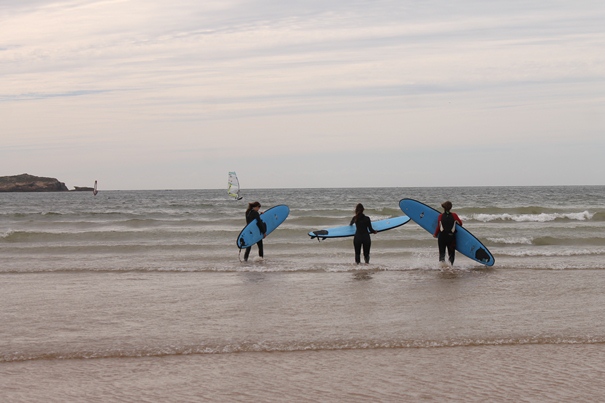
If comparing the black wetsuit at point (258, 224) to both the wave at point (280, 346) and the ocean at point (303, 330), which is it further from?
the wave at point (280, 346)

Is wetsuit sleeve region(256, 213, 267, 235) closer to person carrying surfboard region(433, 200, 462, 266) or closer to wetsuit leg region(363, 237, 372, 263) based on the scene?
wetsuit leg region(363, 237, 372, 263)

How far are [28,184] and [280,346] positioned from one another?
12887 centimetres

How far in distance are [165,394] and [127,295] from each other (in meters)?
5.02

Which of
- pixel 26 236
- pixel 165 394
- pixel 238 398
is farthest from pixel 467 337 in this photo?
pixel 26 236

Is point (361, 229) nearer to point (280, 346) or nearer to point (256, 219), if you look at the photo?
point (256, 219)

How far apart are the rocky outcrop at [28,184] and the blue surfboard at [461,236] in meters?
120

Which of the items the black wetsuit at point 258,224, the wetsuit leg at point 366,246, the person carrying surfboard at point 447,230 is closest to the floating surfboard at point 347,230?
the black wetsuit at point 258,224

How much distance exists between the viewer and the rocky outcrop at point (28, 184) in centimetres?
12200

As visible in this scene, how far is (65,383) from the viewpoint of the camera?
5.42 meters

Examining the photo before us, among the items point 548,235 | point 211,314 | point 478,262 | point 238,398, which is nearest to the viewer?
point 238,398

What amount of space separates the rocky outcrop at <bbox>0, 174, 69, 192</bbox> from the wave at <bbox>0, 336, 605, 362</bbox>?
125498 mm

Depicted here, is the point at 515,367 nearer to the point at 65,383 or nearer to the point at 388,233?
the point at 65,383

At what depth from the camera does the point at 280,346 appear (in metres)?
6.56

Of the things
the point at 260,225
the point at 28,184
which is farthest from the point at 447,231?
the point at 28,184
